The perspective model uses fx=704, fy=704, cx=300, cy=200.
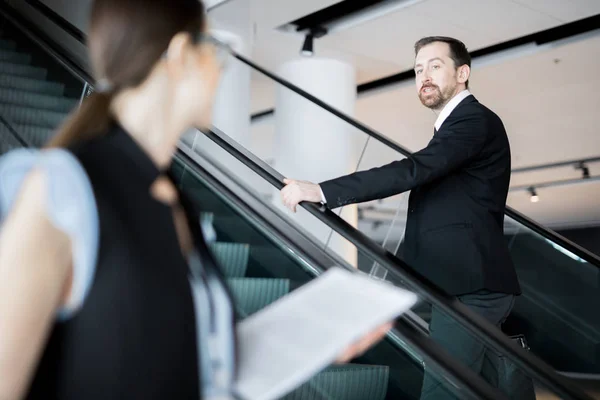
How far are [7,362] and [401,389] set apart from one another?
88.5 inches

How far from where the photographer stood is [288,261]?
11.2 feet

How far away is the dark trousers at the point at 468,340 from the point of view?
2393 mm

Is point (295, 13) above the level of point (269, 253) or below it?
above

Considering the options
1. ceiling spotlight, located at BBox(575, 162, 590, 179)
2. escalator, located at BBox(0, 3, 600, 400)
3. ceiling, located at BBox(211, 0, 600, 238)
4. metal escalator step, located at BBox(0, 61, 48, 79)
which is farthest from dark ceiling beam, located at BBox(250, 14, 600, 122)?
ceiling spotlight, located at BBox(575, 162, 590, 179)

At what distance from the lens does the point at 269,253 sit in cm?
367

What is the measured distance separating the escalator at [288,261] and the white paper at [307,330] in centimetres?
60

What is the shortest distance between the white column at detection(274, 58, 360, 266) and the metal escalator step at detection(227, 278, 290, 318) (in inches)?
134

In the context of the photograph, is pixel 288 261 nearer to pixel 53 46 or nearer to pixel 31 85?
pixel 53 46

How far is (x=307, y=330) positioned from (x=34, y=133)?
14.0 ft

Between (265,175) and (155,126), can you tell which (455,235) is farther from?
(155,126)

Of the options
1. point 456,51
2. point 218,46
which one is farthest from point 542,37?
point 218,46

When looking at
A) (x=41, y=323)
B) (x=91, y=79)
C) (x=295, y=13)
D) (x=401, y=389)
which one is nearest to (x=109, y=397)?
(x=41, y=323)

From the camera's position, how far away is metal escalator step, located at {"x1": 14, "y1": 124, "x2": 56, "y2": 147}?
455 cm

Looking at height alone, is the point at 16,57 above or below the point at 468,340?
above
